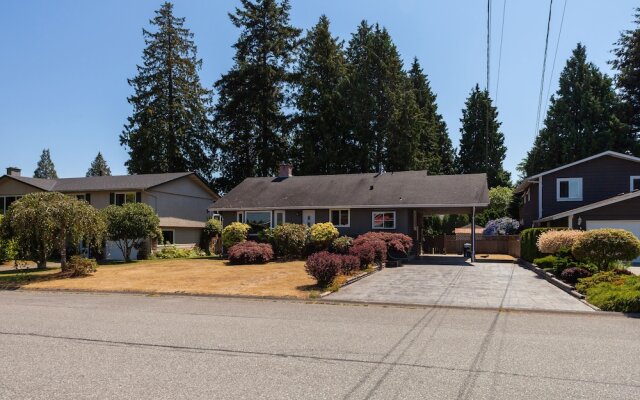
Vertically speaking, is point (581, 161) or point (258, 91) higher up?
point (258, 91)

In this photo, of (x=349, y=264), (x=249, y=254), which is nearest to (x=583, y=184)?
(x=349, y=264)

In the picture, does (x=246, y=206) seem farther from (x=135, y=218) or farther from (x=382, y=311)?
(x=382, y=311)

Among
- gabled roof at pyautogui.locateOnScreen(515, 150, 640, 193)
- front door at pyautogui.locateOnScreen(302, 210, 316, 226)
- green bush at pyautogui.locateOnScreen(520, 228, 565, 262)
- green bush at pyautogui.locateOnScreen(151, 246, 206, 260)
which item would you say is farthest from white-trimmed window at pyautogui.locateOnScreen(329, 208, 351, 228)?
gabled roof at pyautogui.locateOnScreen(515, 150, 640, 193)

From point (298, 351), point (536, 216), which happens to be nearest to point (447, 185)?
point (536, 216)

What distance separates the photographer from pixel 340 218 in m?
29.1

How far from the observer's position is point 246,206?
30609 millimetres

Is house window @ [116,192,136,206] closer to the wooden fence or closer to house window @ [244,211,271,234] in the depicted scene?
house window @ [244,211,271,234]

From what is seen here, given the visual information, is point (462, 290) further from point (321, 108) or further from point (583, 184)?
point (321, 108)

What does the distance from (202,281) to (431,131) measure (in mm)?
38885

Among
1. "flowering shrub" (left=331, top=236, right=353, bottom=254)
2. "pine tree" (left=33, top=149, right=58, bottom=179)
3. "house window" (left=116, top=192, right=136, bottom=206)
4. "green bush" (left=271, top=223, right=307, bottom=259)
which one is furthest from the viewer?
"pine tree" (left=33, top=149, right=58, bottom=179)

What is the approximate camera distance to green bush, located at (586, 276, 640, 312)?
36.4 feet

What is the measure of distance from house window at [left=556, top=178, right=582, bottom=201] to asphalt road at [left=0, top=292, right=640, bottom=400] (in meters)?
21.9

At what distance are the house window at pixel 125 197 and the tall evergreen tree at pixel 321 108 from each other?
1691 centimetres

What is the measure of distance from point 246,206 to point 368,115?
18.4 m
